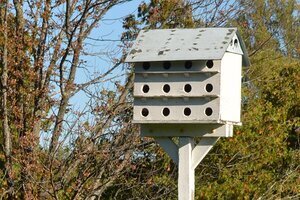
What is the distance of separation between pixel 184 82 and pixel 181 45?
0.34 metres

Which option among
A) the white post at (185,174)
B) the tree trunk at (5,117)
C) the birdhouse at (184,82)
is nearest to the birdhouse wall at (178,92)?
the birdhouse at (184,82)

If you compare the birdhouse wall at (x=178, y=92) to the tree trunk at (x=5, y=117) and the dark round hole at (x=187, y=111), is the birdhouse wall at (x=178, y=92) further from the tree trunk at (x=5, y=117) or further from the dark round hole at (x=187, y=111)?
the tree trunk at (x=5, y=117)

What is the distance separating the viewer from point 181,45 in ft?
24.5

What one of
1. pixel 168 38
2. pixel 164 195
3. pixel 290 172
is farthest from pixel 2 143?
pixel 290 172

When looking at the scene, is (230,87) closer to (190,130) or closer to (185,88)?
(185,88)

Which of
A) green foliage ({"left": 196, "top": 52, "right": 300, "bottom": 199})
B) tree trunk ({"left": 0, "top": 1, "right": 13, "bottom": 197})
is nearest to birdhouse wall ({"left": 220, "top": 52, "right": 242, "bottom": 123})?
tree trunk ({"left": 0, "top": 1, "right": 13, "bottom": 197})

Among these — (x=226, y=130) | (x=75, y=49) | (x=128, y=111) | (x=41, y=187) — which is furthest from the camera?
(x=128, y=111)

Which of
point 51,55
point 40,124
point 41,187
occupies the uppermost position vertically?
point 51,55

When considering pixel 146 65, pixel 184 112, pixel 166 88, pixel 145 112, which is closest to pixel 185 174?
pixel 184 112

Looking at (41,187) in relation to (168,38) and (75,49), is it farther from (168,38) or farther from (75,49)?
(168,38)

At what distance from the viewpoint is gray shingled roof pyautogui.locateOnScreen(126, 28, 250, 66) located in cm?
729

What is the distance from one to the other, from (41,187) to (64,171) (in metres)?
0.59

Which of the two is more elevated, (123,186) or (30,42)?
(30,42)

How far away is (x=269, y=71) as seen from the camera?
1309cm
